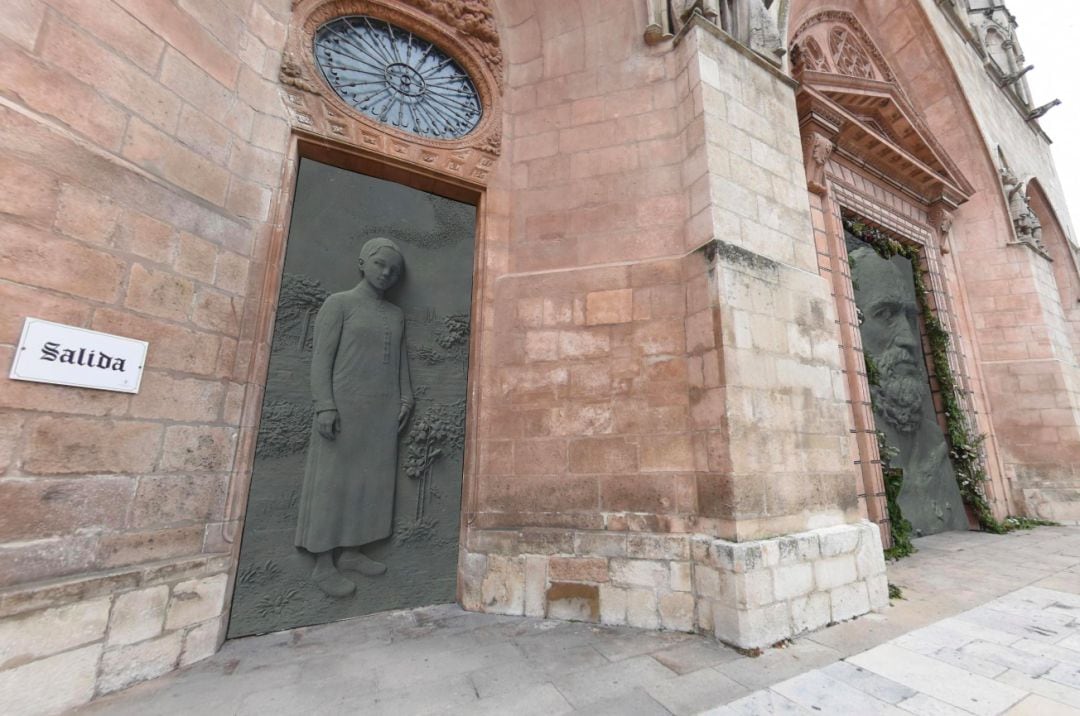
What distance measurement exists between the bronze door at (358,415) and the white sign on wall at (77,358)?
30.8 inches

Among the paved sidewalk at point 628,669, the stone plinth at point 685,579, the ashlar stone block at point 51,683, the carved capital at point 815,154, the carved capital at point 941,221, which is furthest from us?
the carved capital at point 941,221

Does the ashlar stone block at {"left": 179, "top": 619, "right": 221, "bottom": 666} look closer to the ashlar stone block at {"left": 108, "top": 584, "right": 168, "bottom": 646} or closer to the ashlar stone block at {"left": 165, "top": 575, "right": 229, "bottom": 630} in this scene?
the ashlar stone block at {"left": 165, "top": 575, "right": 229, "bottom": 630}


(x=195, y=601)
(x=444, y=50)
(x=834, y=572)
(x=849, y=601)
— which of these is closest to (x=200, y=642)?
(x=195, y=601)

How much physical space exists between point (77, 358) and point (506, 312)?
2.73m

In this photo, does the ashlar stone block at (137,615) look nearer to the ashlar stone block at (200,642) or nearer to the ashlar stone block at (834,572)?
the ashlar stone block at (200,642)

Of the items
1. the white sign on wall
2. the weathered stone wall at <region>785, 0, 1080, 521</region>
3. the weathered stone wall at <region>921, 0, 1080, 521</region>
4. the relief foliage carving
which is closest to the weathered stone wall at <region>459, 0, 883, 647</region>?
the relief foliage carving

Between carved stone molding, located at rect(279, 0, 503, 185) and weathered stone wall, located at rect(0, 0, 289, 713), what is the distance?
0.51m

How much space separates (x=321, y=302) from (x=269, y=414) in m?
0.93

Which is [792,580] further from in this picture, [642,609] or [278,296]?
[278,296]

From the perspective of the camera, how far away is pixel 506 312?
3.94 meters

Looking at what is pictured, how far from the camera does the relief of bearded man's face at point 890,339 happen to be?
19.1 ft

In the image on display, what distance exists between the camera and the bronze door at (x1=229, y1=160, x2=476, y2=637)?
3.09 metres

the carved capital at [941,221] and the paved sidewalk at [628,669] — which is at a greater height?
the carved capital at [941,221]

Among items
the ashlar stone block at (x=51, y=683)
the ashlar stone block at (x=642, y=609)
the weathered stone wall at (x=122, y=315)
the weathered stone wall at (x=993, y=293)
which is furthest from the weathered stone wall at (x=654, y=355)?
the weathered stone wall at (x=993, y=293)
